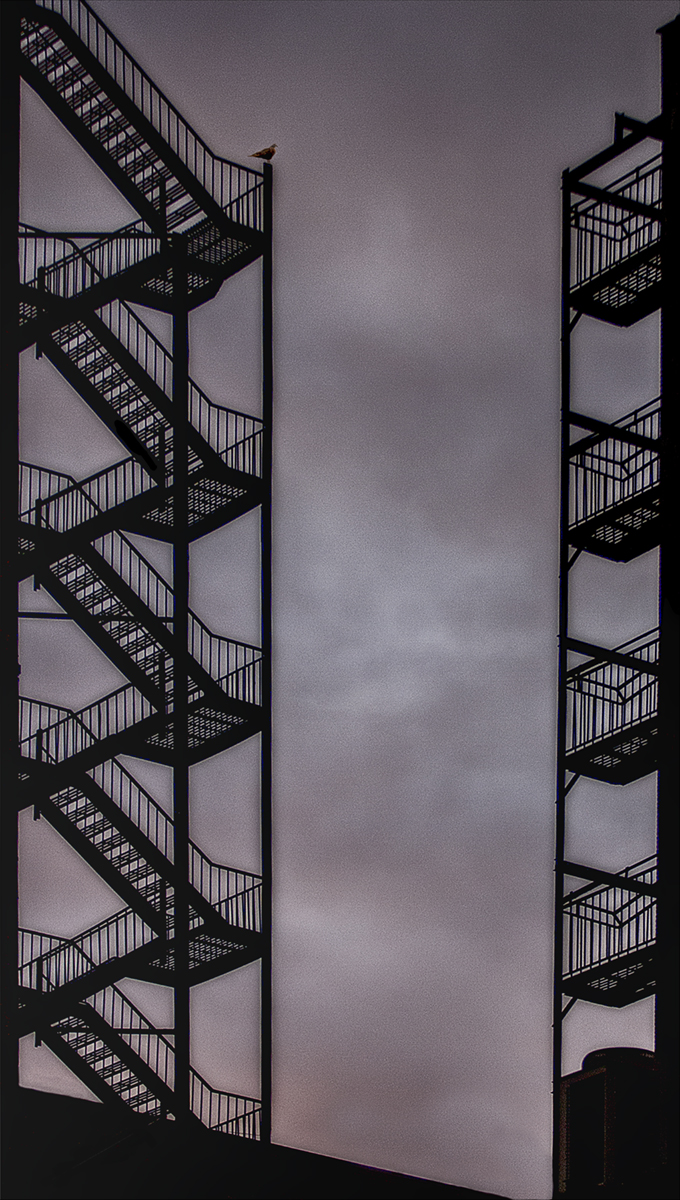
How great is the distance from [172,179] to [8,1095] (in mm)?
13531

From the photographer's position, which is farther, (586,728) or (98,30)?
(98,30)

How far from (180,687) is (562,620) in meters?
5.40

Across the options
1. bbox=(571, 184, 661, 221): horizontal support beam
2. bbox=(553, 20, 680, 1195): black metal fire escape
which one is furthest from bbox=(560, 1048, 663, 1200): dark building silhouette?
bbox=(571, 184, 661, 221): horizontal support beam

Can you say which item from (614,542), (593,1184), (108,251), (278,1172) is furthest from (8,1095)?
(108,251)

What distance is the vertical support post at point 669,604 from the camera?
17.9m

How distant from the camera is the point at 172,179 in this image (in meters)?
22.1

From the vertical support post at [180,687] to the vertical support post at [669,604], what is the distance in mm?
6530

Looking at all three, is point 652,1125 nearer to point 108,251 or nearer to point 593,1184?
point 593,1184

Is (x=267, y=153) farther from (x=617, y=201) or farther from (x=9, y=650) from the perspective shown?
(x=9, y=650)

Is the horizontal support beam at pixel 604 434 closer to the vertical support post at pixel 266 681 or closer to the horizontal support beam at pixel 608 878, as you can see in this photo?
the vertical support post at pixel 266 681

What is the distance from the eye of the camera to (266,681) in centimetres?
2227

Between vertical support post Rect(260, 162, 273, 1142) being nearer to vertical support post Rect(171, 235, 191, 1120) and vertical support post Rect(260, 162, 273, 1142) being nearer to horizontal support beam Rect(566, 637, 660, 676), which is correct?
vertical support post Rect(171, 235, 191, 1120)

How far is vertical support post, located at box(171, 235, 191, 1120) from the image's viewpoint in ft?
69.4

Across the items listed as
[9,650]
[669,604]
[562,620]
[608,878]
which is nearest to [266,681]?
[562,620]
